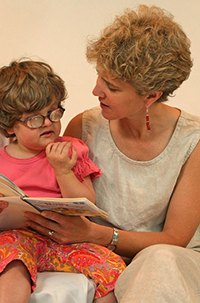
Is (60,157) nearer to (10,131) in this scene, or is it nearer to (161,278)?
(10,131)

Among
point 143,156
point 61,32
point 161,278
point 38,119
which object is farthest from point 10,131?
point 61,32

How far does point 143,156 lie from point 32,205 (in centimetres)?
61

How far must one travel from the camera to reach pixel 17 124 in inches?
83.0

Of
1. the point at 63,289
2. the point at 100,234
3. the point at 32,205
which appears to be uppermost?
the point at 32,205

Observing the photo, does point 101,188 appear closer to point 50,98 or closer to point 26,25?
point 50,98

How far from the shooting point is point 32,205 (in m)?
1.83

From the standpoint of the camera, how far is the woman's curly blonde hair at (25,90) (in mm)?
2043

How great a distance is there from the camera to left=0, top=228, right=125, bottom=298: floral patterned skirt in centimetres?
192

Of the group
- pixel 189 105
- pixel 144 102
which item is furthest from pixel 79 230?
pixel 189 105

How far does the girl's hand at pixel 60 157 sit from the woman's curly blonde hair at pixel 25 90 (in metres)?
0.17

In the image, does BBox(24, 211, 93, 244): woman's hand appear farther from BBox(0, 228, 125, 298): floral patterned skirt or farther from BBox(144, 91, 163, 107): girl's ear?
BBox(144, 91, 163, 107): girl's ear

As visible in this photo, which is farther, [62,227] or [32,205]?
[62,227]

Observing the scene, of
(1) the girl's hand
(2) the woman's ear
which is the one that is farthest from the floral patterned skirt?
(2) the woman's ear

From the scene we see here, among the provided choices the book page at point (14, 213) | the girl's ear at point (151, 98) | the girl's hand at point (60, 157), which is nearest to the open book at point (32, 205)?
the book page at point (14, 213)
